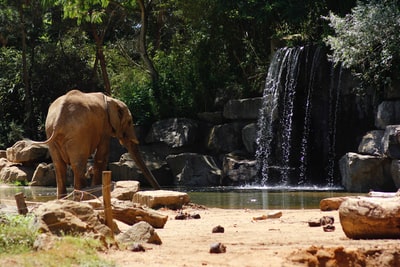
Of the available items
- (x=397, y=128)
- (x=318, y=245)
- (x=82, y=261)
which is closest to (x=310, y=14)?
(x=397, y=128)

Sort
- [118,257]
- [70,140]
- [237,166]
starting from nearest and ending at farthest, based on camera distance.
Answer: [118,257], [70,140], [237,166]

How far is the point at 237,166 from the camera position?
2400cm

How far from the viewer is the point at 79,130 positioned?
51.4 feet

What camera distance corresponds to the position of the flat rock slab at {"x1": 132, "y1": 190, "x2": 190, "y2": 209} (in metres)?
13.8

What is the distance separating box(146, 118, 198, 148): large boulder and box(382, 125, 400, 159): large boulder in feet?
27.9

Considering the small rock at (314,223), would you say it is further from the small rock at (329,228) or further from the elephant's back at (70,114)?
the elephant's back at (70,114)

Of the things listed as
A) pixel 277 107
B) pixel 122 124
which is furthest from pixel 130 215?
pixel 277 107

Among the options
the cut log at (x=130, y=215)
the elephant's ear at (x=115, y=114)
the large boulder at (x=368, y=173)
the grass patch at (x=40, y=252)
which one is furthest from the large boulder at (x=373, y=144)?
Answer: the grass patch at (x=40, y=252)

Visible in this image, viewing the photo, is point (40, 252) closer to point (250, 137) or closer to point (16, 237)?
point (16, 237)

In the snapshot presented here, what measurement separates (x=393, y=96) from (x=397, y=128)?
6.98 ft

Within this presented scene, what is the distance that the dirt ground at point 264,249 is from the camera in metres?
7.74

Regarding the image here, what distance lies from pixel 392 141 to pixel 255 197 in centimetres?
352

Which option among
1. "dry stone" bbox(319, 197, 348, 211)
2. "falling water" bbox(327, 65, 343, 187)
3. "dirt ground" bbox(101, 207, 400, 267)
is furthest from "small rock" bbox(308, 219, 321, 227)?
"falling water" bbox(327, 65, 343, 187)

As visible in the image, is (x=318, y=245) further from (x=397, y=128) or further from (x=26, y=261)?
(x=397, y=128)
